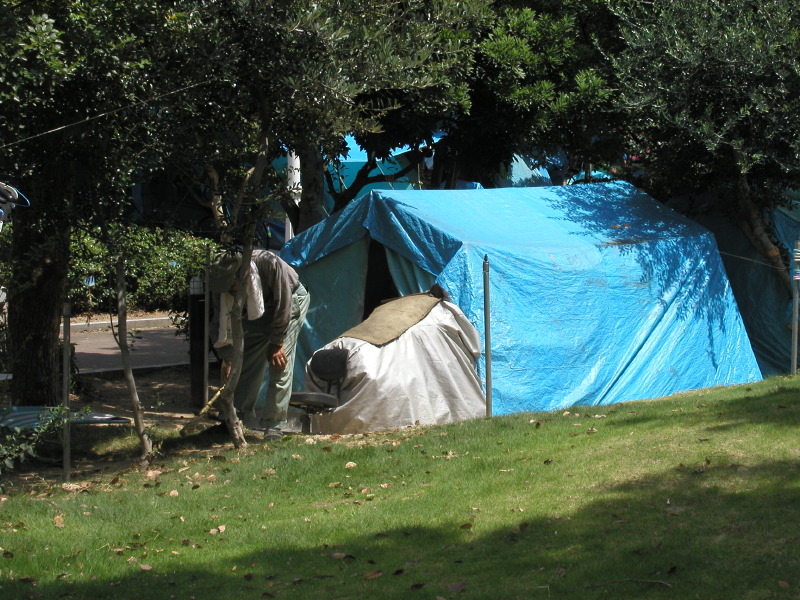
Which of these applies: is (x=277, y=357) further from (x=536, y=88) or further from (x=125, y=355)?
(x=536, y=88)

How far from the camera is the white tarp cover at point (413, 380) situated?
9.13 metres

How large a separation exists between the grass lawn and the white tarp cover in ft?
2.76

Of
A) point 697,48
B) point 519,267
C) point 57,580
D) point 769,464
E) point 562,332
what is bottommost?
point 57,580

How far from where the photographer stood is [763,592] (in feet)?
14.1

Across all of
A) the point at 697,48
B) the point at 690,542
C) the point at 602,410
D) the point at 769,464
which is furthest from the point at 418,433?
the point at 697,48

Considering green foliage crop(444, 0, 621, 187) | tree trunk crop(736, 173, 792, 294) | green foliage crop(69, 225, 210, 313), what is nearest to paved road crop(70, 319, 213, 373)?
green foliage crop(69, 225, 210, 313)

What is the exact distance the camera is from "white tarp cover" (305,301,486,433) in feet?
30.0

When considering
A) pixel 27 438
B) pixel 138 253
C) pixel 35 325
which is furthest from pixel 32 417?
pixel 138 253

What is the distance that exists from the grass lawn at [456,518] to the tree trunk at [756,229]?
14.2 ft

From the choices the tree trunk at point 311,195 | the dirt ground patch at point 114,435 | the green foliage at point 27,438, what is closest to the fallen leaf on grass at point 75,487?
the dirt ground patch at point 114,435

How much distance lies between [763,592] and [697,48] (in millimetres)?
8870

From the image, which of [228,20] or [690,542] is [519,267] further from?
[690,542]

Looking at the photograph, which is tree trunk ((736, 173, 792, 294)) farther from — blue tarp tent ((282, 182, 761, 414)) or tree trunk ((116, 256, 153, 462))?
tree trunk ((116, 256, 153, 462))

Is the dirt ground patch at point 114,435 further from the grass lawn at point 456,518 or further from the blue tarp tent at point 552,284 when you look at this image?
the blue tarp tent at point 552,284
